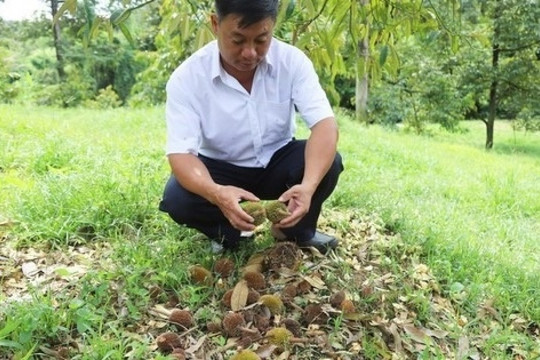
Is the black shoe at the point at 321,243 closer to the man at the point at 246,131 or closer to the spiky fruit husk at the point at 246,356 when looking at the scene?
the man at the point at 246,131

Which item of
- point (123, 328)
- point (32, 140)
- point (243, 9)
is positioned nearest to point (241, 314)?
point (123, 328)

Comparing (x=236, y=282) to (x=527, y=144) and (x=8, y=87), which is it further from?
(x=527, y=144)

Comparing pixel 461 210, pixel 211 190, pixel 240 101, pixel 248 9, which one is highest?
pixel 248 9

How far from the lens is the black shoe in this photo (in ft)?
8.12

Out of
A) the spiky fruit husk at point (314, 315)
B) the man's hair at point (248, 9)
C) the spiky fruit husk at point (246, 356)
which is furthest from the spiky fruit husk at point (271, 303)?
the man's hair at point (248, 9)

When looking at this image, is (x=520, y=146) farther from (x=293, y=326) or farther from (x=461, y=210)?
(x=293, y=326)

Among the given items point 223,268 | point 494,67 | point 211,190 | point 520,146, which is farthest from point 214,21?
point 520,146

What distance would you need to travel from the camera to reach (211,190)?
1.95 m

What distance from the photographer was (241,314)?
1975 mm

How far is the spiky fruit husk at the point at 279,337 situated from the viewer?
1853 mm

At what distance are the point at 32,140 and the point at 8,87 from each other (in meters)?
6.50

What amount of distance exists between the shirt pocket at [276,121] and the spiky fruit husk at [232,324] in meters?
0.81

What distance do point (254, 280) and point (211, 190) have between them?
449 mm

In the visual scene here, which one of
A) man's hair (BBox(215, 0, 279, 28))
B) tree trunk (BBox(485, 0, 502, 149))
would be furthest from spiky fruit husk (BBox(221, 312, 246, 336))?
tree trunk (BBox(485, 0, 502, 149))
